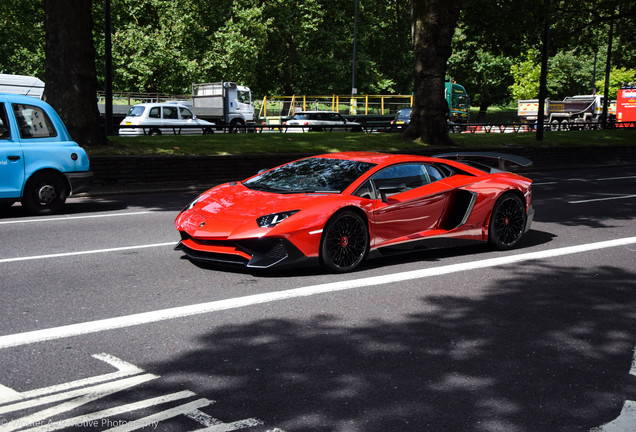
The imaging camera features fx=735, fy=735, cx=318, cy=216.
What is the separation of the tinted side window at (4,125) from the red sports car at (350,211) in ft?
15.0

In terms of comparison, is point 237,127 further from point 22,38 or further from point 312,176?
point 22,38

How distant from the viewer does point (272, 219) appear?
7012mm

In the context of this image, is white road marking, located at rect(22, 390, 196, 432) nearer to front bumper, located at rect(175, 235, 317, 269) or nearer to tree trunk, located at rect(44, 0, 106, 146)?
front bumper, located at rect(175, 235, 317, 269)

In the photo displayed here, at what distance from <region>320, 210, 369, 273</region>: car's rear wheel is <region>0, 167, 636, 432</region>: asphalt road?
20cm

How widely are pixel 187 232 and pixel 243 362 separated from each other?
289 cm

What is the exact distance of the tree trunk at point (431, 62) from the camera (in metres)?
22.2

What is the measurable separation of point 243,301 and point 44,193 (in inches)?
253

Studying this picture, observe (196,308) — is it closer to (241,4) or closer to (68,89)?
(68,89)

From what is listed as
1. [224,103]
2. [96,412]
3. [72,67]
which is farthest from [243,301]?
[224,103]

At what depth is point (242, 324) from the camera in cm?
562

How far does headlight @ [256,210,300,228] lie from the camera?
697 centimetres

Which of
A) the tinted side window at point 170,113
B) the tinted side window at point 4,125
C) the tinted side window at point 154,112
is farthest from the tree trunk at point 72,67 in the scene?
the tinted side window at point 170,113

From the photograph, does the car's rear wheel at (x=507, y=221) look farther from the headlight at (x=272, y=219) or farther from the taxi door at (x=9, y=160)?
the taxi door at (x=9, y=160)

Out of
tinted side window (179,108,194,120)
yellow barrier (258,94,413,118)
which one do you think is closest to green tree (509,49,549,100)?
yellow barrier (258,94,413,118)
